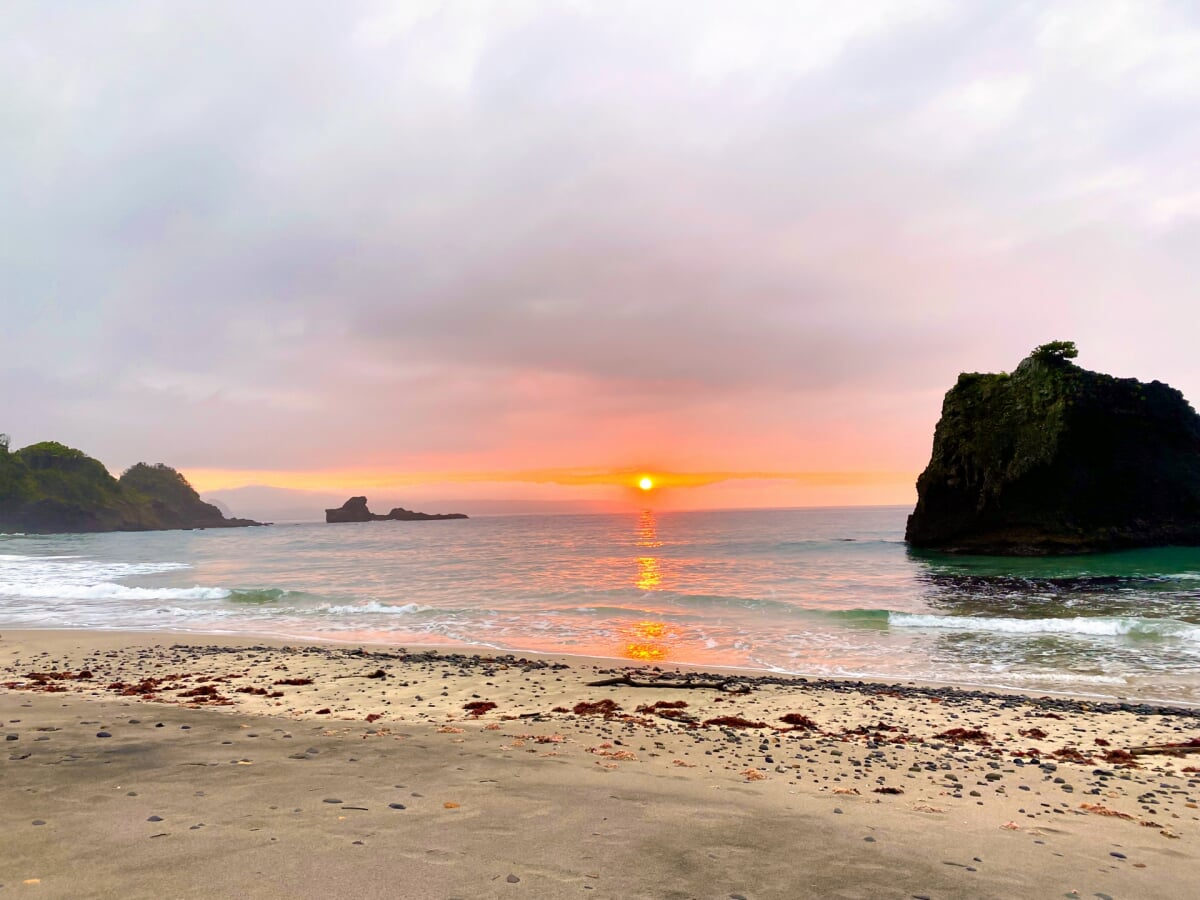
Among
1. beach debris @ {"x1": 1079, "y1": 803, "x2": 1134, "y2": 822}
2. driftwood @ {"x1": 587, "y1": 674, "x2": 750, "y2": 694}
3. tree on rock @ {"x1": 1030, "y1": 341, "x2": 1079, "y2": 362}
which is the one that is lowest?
driftwood @ {"x1": 587, "y1": 674, "x2": 750, "y2": 694}

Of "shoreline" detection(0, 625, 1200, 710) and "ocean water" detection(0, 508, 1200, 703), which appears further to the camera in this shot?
"ocean water" detection(0, 508, 1200, 703)

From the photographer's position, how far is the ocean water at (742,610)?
18.0 meters

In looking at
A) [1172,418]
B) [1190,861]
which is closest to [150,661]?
[1190,861]

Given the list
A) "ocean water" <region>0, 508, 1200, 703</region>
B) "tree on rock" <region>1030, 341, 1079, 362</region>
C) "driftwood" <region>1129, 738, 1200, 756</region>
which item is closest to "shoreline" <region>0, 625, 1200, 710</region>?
"ocean water" <region>0, 508, 1200, 703</region>

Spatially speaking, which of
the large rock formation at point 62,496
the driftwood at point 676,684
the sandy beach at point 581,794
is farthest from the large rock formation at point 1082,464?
the large rock formation at point 62,496

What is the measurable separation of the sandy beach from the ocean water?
585 cm

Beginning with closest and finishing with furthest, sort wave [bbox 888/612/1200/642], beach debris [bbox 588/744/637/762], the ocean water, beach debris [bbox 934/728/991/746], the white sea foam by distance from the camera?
1. beach debris [bbox 588/744/637/762]
2. beach debris [bbox 934/728/991/746]
3. the ocean water
4. wave [bbox 888/612/1200/642]
5. the white sea foam

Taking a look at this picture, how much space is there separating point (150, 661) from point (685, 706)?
1416 cm

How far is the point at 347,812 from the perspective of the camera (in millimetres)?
5395

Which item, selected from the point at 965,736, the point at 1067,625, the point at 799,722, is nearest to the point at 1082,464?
the point at 1067,625

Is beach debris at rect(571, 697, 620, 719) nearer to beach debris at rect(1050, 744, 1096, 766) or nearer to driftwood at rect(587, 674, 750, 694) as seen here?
driftwood at rect(587, 674, 750, 694)

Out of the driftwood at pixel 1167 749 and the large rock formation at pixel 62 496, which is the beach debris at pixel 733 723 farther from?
the large rock formation at pixel 62 496

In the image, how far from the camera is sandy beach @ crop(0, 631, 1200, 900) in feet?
14.4

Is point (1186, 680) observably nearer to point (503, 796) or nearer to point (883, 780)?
point (883, 780)
